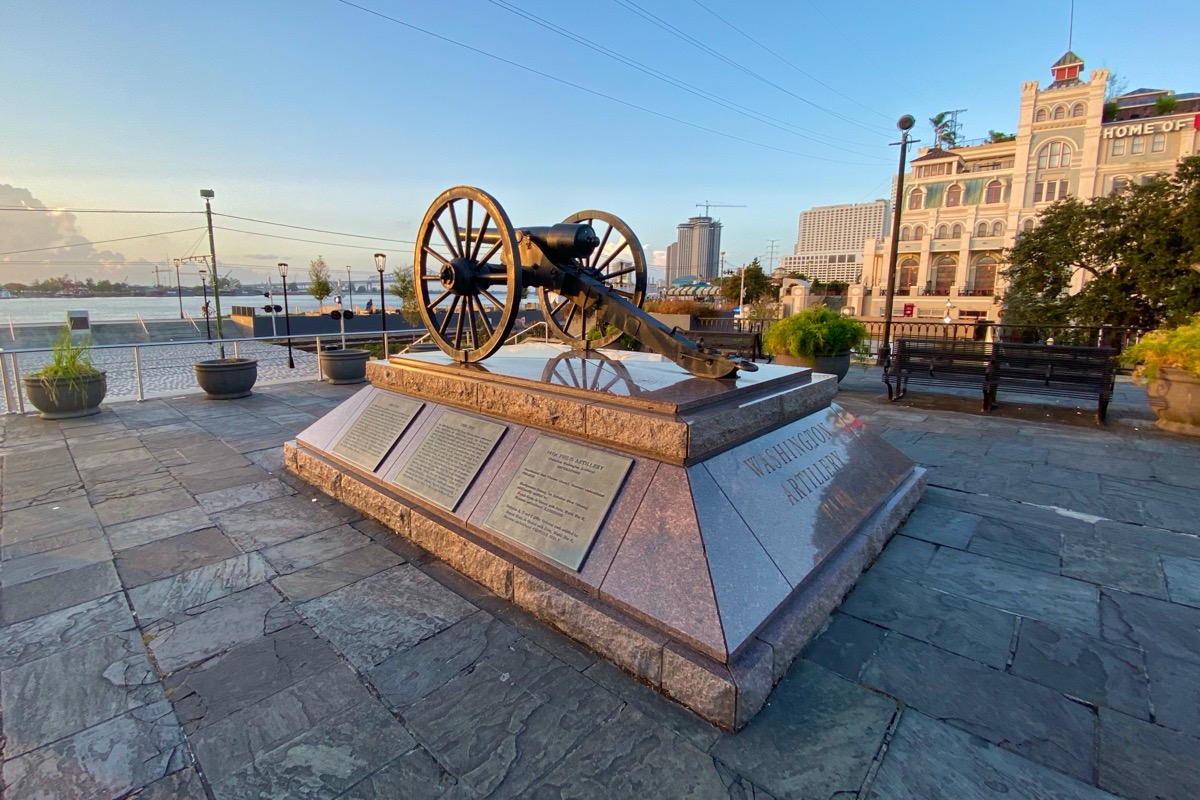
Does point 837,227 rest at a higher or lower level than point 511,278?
higher

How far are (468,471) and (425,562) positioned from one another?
617mm

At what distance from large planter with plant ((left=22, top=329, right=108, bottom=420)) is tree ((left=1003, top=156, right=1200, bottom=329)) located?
2053 cm

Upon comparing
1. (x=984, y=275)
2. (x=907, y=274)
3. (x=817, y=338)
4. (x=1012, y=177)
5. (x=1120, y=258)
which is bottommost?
(x=817, y=338)

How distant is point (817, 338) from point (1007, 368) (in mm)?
2559

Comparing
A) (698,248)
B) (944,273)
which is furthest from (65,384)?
(698,248)

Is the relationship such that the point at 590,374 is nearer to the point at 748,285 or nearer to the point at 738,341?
the point at 738,341

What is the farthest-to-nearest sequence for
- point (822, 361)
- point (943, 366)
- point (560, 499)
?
point (822, 361) < point (943, 366) < point (560, 499)

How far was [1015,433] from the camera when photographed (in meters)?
6.61

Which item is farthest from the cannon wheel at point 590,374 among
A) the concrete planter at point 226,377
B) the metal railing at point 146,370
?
the concrete planter at point 226,377

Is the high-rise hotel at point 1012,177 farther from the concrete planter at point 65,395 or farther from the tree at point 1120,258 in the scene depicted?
the concrete planter at point 65,395

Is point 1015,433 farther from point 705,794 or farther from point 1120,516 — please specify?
point 705,794

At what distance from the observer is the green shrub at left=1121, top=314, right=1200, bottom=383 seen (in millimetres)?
6277

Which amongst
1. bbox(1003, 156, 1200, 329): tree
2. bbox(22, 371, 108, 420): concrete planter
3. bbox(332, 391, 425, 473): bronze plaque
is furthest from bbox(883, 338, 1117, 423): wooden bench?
bbox(22, 371, 108, 420): concrete planter

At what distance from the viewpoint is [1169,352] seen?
6500 mm
